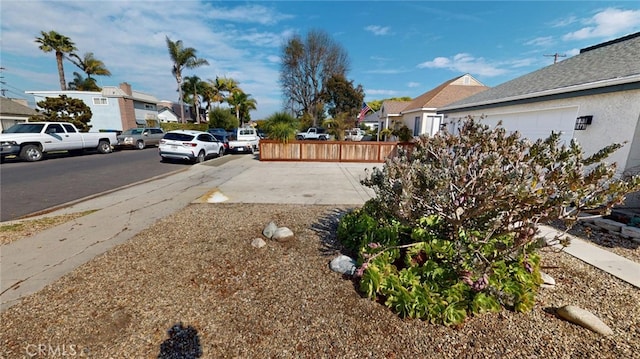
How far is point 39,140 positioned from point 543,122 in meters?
20.4

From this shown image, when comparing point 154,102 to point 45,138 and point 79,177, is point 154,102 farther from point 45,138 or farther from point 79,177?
point 79,177

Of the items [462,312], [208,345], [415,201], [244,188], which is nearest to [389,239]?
[415,201]

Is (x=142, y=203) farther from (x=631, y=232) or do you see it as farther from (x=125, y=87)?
(x=125, y=87)

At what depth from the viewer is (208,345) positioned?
2.10m

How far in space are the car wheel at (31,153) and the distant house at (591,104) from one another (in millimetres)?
17442

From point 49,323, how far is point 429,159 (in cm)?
458

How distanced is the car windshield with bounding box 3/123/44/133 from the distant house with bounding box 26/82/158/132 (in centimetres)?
1454

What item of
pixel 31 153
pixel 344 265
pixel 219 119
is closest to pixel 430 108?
pixel 344 265

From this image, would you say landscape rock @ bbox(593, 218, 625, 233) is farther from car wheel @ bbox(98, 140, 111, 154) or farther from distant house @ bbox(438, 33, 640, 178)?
car wheel @ bbox(98, 140, 111, 154)

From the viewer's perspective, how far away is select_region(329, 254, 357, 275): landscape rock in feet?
10.3

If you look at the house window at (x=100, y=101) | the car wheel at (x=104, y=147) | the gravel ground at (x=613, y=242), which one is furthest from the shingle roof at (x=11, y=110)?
the gravel ground at (x=613, y=242)

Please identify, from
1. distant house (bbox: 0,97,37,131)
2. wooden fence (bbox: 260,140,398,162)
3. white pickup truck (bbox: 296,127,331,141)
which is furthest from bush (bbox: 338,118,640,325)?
distant house (bbox: 0,97,37,131)

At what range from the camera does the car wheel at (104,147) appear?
15.5 m

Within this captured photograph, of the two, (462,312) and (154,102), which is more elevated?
(154,102)
